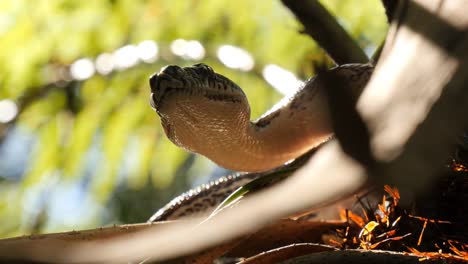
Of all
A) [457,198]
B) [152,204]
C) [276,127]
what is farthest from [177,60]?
[152,204]

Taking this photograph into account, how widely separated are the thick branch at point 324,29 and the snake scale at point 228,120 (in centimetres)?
13

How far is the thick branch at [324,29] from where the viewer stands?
65.4 inches

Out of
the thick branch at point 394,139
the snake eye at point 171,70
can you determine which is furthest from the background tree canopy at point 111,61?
the thick branch at point 394,139

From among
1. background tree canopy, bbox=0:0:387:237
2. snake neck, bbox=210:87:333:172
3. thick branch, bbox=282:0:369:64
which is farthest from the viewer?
background tree canopy, bbox=0:0:387:237

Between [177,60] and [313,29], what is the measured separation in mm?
1480

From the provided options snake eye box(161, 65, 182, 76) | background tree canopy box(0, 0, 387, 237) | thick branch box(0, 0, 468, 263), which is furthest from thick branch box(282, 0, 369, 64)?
background tree canopy box(0, 0, 387, 237)

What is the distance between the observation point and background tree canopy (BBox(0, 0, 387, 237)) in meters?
3.17

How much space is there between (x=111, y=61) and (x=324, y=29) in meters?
1.85

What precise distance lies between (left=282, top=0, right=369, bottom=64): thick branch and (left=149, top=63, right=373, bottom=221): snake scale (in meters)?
0.13

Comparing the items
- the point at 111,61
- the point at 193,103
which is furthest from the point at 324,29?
the point at 111,61

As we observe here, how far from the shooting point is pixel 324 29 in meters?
1.68

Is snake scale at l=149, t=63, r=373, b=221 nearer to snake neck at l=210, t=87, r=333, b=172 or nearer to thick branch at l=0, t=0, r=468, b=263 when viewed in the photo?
snake neck at l=210, t=87, r=333, b=172

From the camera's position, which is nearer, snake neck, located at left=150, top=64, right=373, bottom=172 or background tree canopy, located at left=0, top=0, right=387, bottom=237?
snake neck, located at left=150, top=64, right=373, bottom=172

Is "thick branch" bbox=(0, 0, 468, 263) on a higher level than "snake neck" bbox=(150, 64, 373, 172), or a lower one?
lower
